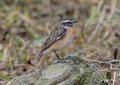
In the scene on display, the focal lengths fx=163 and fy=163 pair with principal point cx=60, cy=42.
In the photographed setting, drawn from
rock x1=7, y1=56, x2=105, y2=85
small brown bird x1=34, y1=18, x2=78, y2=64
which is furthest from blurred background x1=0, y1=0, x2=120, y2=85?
rock x1=7, y1=56, x2=105, y2=85

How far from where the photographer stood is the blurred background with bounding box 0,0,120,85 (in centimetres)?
714

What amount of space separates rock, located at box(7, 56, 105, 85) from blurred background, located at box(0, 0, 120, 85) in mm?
1930

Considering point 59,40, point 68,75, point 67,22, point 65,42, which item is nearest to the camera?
point 68,75

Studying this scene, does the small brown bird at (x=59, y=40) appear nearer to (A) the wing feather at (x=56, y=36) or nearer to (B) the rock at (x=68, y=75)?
(A) the wing feather at (x=56, y=36)

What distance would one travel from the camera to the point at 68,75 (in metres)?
4.21

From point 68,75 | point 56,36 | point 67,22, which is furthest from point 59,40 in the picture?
point 68,75

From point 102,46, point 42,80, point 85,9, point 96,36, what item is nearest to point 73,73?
point 42,80

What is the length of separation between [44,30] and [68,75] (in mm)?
6731

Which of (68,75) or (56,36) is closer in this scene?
(68,75)

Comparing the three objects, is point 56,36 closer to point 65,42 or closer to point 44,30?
point 65,42

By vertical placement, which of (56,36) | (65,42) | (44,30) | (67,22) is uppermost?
(67,22)

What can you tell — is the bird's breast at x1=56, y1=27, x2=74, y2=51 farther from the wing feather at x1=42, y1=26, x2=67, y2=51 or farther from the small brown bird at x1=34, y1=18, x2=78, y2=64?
the wing feather at x1=42, y1=26, x2=67, y2=51

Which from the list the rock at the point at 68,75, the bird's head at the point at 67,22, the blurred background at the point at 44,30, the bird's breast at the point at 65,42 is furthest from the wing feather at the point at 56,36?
the blurred background at the point at 44,30

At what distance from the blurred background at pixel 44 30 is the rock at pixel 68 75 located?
1930 millimetres
